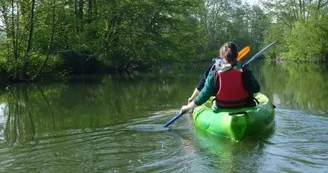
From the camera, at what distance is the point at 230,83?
598 centimetres

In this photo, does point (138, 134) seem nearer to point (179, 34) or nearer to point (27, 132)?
point (27, 132)

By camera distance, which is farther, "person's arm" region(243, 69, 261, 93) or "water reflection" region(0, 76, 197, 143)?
"water reflection" region(0, 76, 197, 143)

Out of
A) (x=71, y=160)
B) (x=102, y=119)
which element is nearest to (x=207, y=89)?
(x=71, y=160)

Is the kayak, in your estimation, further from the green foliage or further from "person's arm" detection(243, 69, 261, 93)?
the green foliage

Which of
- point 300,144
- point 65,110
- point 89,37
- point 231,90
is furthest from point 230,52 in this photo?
point 89,37

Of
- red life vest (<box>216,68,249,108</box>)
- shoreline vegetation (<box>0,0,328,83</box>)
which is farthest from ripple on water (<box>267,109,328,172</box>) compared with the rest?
shoreline vegetation (<box>0,0,328,83</box>)

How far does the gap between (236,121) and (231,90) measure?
1.81 ft

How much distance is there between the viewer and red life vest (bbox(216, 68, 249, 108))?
19.4 feet

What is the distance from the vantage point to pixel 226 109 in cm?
611

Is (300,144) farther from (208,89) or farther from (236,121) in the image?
(208,89)

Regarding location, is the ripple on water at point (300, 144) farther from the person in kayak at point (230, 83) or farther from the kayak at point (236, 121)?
the person in kayak at point (230, 83)

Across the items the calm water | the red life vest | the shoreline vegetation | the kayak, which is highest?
the shoreline vegetation

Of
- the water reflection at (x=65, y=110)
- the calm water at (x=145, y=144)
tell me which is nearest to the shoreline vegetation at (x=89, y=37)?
the water reflection at (x=65, y=110)

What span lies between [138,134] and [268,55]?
4875cm
